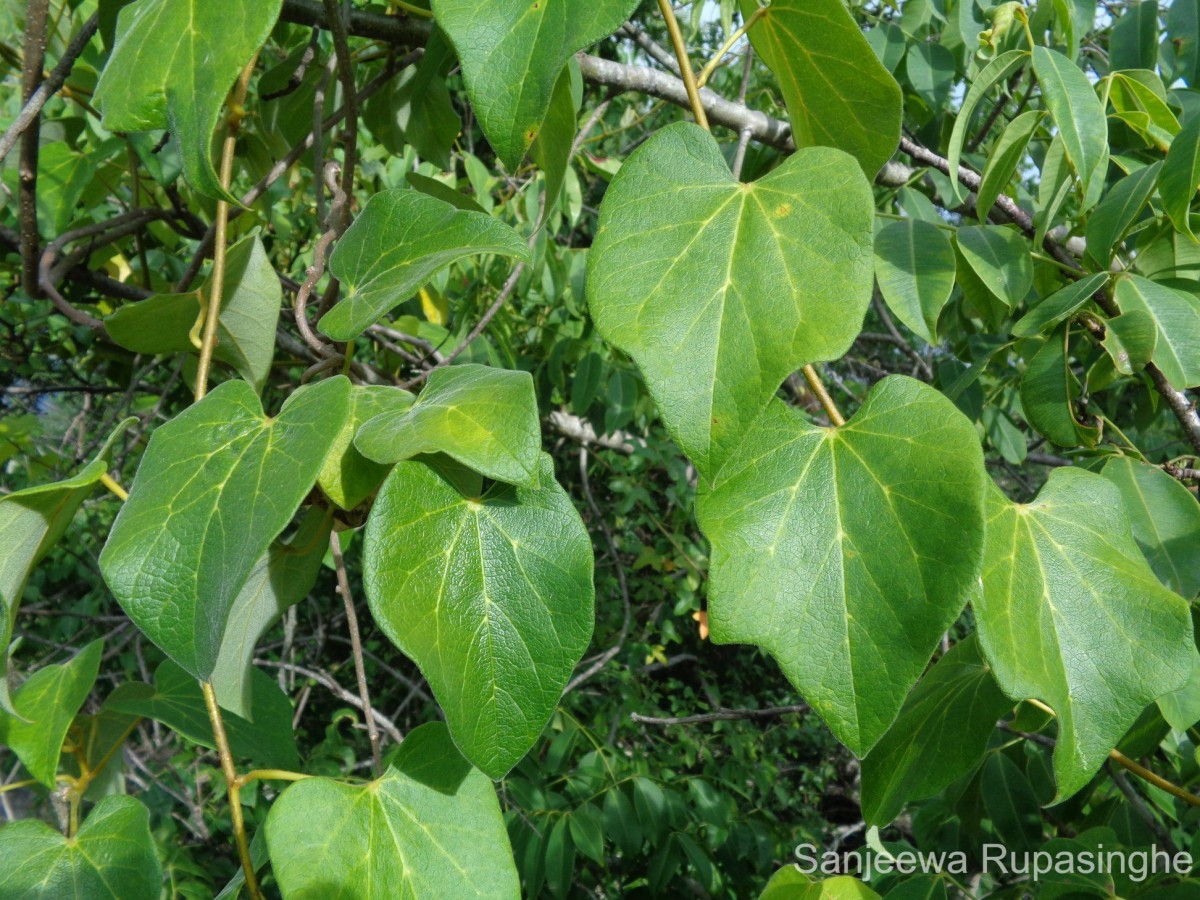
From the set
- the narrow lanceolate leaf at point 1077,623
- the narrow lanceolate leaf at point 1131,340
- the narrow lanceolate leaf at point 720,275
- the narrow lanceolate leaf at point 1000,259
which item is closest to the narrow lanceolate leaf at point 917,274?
the narrow lanceolate leaf at point 1000,259

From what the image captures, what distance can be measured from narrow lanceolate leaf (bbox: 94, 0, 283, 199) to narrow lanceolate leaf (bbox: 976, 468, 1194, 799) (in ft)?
1.51

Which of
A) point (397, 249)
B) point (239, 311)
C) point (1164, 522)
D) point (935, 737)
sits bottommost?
point (935, 737)

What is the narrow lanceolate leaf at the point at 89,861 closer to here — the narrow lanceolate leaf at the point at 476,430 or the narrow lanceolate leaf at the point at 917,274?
the narrow lanceolate leaf at the point at 476,430

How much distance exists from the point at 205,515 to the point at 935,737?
1.70 feet

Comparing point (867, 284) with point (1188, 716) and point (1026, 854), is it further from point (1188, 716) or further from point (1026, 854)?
point (1026, 854)

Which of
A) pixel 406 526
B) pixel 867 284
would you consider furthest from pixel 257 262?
pixel 867 284

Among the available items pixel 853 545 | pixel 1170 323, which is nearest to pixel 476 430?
pixel 853 545

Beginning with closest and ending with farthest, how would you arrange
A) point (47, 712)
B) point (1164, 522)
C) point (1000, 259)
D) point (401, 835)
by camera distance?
point (401, 835) → point (47, 712) → point (1164, 522) → point (1000, 259)

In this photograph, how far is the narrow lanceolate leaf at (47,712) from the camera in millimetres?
646

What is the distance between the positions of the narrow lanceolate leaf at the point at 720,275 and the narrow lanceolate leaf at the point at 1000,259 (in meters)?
0.46

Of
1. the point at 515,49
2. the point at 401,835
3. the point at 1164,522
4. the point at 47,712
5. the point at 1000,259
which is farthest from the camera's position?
the point at 1000,259

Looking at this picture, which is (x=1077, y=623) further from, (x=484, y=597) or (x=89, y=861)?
(x=89, y=861)

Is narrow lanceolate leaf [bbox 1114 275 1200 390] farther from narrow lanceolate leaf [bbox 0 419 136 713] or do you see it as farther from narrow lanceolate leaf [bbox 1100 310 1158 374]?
narrow lanceolate leaf [bbox 0 419 136 713]

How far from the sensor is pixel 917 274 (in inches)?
34.5
